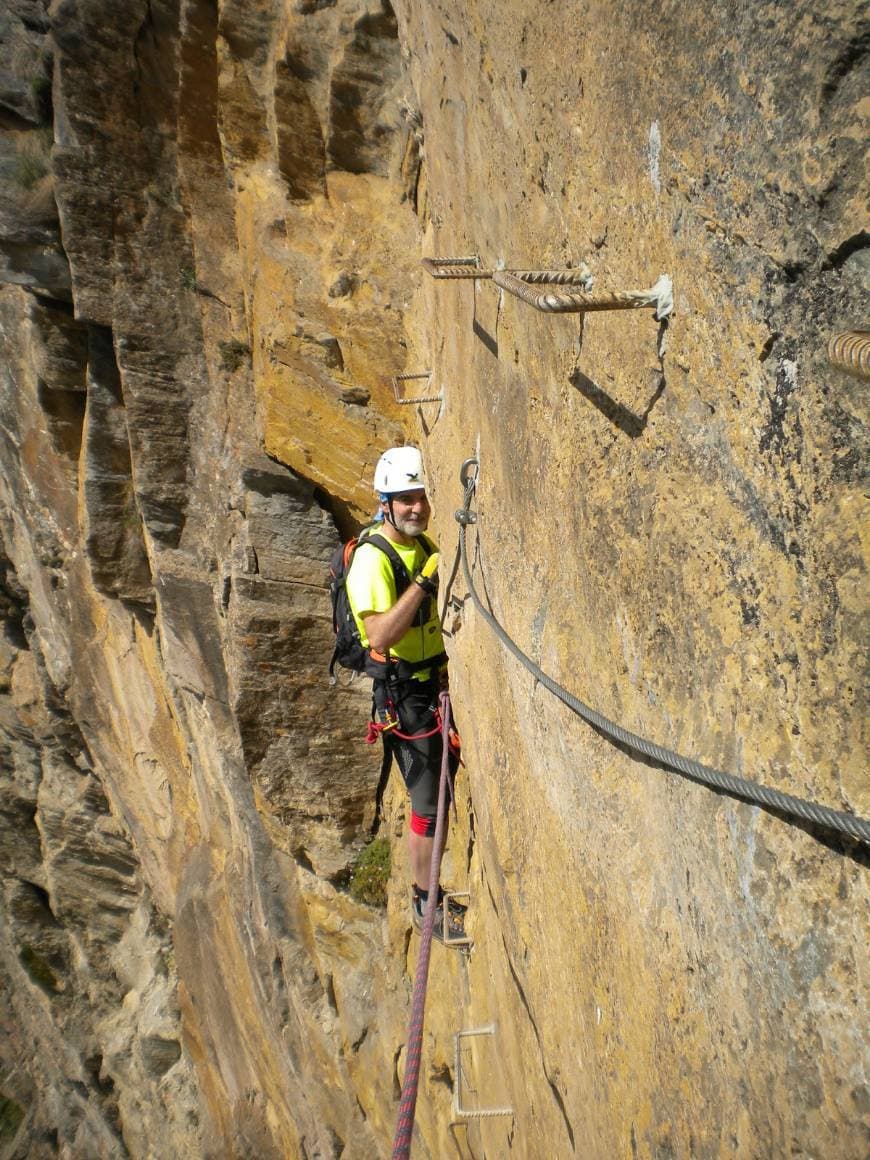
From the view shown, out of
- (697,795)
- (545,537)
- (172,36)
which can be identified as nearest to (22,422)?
(172,36)

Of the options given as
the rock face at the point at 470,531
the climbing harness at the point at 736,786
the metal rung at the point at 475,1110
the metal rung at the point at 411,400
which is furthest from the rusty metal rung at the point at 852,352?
the metal rung at the point at 475,1110

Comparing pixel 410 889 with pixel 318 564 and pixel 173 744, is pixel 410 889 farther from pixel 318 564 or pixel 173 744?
pixel 173 744

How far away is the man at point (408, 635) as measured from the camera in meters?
3.78

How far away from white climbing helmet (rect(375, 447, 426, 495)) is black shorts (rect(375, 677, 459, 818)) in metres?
1.22

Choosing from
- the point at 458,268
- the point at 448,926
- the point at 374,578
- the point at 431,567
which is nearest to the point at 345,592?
the point at 374,578

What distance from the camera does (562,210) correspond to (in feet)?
6.41

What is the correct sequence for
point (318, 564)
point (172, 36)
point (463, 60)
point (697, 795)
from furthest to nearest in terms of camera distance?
point (318, 564), point (172, 36), point (463, 60), point (697, 795)

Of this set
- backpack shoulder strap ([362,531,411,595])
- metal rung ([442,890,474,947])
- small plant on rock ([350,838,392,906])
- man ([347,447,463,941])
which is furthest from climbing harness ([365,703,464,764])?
small plant on rock ([350,838,392,906])

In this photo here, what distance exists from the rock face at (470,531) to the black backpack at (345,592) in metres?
0.32

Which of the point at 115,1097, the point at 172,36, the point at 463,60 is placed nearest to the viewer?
the point at 463,60

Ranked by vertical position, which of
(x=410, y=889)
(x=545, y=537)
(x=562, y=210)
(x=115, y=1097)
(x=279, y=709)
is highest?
(x=562, y=210)

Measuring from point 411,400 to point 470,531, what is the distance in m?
1.36

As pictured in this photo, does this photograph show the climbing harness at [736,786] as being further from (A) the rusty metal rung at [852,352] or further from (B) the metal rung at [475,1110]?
(B) the metal rung at [475,1110]

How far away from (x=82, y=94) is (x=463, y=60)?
4013 mm
